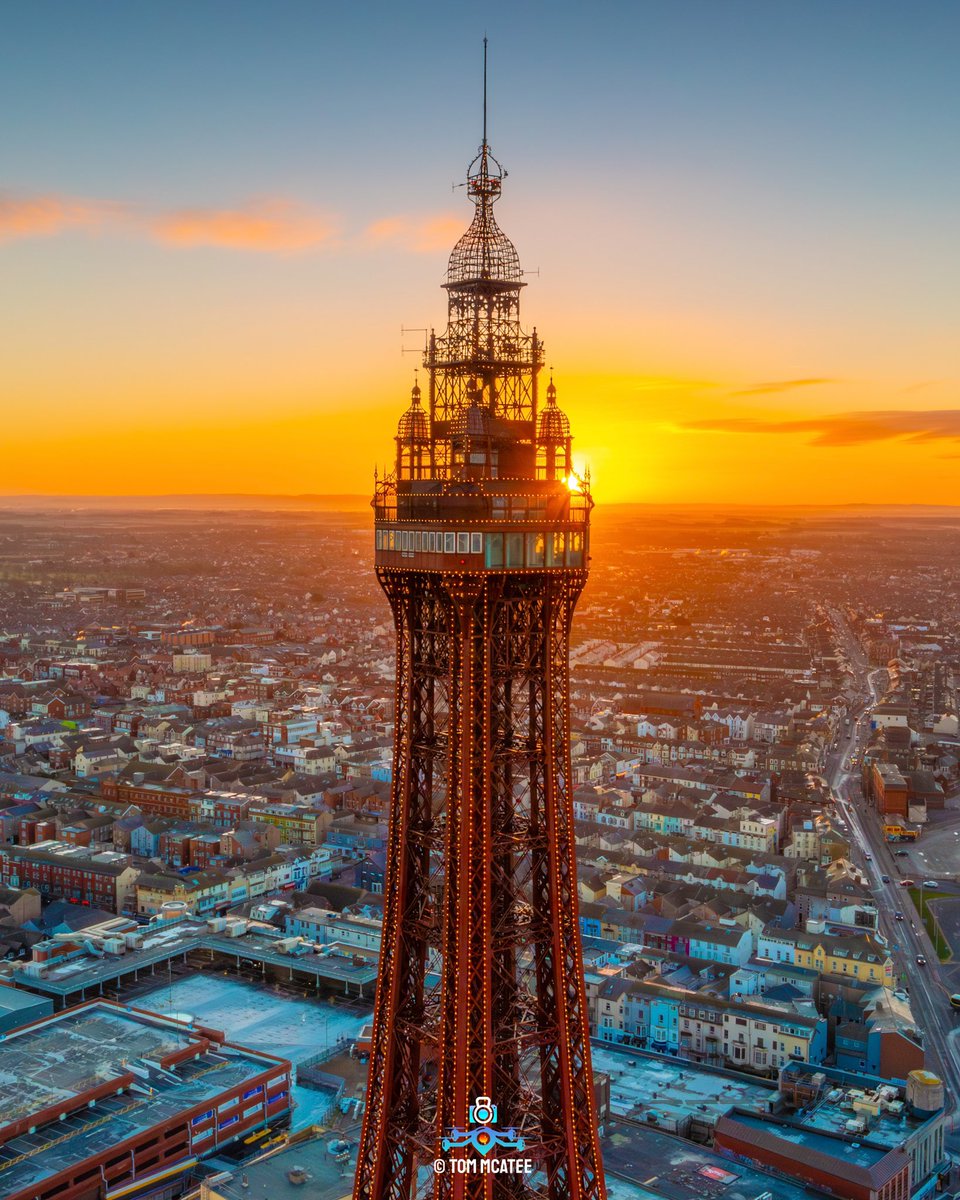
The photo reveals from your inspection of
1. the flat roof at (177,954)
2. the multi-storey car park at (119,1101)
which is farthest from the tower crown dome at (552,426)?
the flat roof at (177,954)

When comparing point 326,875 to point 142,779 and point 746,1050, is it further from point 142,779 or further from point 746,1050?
point 746,1050

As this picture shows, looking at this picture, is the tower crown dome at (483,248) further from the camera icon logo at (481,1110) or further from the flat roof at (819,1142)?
Answer: the flat roof at (819,1142)

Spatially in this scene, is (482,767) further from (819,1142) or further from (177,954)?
(177,954)

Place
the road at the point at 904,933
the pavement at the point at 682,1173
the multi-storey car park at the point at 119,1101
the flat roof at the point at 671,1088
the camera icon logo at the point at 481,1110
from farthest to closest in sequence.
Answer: the road at the point at 904,933 < the flat roof at the point at 671,1088 < the multi-storey car park at the point at 119,1101 < the pavement at the point at 682,1173 < the camera icon logo at the point at 481,1110

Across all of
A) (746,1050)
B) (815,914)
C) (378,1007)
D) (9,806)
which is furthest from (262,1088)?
(9,806)

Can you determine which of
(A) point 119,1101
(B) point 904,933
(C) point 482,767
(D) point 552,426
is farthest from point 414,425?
(B) point 904,933

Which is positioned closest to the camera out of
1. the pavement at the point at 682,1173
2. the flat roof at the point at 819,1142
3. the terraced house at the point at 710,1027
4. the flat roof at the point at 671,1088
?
the pavement at the point at 682,1173
